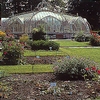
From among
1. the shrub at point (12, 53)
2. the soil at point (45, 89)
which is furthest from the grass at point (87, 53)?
the soil at point (45, 89)

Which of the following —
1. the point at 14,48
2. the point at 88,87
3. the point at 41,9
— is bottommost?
the point at 88,87

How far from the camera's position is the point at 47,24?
35188mm

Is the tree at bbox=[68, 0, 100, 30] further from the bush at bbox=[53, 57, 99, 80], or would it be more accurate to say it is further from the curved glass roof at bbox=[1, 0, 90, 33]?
the bush at bbox=[53, 57, 99, 80]

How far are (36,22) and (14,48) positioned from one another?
23.1 meters

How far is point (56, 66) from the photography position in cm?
931

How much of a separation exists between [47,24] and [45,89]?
2790 cm

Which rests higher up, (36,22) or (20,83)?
(36,22)

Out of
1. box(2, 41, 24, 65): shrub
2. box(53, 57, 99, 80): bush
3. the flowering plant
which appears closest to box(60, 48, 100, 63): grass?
box(2, 41, 24, 65): shrub

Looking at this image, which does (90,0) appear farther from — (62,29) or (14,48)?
(14,48)

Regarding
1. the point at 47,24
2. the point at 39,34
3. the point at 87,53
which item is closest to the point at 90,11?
the point at 47,24

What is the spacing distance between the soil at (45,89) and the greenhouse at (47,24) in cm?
2566

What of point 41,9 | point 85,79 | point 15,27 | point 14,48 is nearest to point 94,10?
point 41,9

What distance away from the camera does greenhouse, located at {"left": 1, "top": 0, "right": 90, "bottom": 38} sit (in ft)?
115

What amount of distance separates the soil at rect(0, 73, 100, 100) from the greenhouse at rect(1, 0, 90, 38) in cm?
2566
